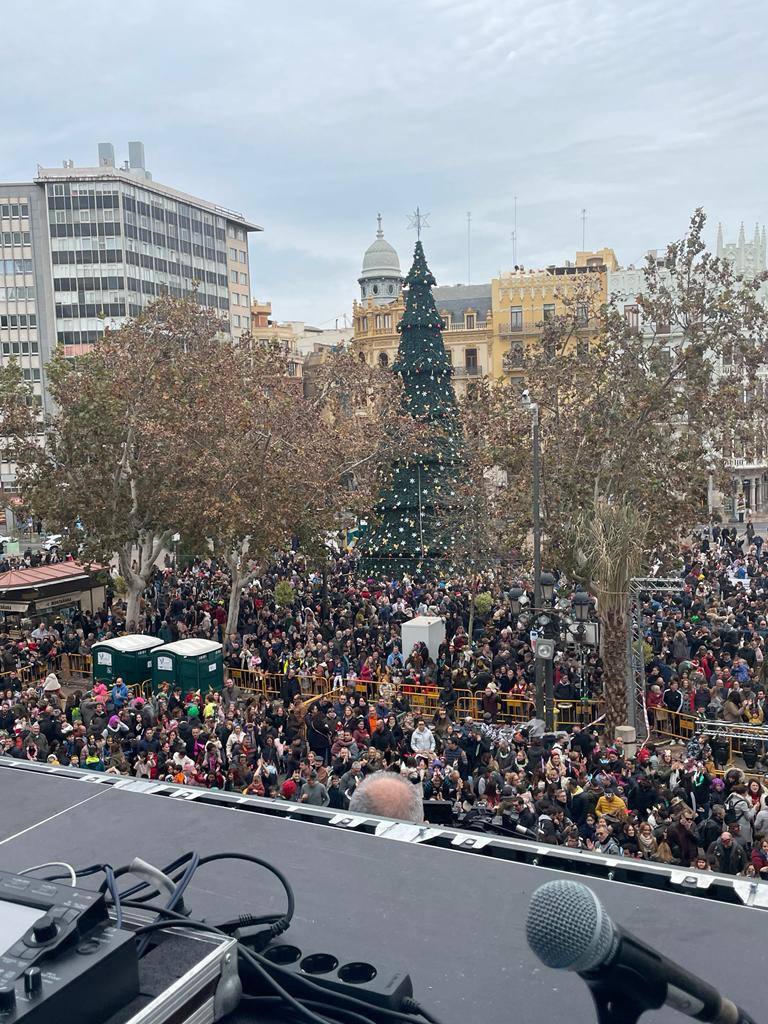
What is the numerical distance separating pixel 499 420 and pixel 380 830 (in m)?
22.2

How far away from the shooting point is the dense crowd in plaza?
39.0 feet

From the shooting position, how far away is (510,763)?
14.2 meters

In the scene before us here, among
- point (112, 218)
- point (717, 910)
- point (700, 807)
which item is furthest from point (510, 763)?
point (112, 218)

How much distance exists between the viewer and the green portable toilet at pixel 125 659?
73.0ft

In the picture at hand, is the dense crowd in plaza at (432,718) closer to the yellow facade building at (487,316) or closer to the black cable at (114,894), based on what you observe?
the black cable at (114,894)

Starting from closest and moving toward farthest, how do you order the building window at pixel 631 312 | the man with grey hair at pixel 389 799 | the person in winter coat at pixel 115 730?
the man with grey hair at pixel 389 799 < the person in winter coat at pixel 115 730 < the building window at pixel 631 312

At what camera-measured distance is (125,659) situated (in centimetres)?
2230

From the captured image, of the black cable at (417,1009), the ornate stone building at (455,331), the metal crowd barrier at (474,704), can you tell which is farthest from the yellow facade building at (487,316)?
the black cable at (417,1009)

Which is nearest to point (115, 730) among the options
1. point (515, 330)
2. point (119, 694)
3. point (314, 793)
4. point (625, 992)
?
point (119, 694)

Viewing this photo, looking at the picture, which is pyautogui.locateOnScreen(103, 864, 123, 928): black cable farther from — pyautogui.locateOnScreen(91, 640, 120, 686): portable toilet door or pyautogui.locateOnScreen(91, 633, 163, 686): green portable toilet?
pyautogui.locateOnScreen(91, 640, 120, 686): portable toilet door

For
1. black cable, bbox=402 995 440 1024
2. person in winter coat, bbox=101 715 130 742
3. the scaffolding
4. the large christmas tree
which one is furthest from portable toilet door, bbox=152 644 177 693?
black cable, bbox=402 995 440 1024

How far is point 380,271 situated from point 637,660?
9206 cm

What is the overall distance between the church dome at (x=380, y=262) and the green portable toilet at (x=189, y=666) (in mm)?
89390

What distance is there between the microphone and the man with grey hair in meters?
2.41
